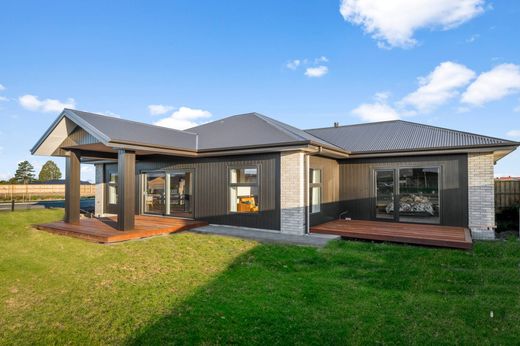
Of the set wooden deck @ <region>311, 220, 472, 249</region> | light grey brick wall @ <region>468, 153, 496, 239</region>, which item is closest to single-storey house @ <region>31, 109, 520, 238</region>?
light grey brick wall @ <region>468, 153, 496, 239</region>

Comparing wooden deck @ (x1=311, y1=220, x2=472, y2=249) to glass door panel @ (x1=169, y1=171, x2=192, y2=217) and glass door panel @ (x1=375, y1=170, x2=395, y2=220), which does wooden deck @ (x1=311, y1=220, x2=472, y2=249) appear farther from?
glass door panel @ (x1=169, y1=171, x2=192, y2=217)

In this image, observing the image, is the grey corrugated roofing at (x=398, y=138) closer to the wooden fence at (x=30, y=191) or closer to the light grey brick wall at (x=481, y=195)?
the light grey brick wall at (x=481, y=195)

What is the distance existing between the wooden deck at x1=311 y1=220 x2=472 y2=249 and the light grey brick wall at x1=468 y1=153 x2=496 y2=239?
482 mm

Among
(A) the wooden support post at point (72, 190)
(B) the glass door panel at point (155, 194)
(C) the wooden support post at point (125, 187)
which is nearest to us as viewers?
(C) the wooden support post at point (125, 187)

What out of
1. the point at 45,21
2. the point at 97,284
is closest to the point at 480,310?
the point at 97,284

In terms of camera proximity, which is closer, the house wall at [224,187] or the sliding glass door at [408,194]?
the house wall at [224,187]

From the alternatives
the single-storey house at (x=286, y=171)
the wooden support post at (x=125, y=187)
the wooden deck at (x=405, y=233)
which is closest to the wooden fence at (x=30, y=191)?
the single-storey house at (x=286, y=171)

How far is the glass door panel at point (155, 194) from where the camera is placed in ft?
38.4

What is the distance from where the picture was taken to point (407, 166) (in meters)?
9.65

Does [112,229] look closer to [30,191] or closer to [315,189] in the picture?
[315,189]

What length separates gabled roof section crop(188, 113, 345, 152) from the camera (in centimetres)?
868

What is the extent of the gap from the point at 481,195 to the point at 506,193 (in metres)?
3.75

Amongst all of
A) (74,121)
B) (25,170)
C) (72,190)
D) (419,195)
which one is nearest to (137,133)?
(74,121)

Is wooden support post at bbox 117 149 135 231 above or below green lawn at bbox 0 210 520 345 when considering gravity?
above
